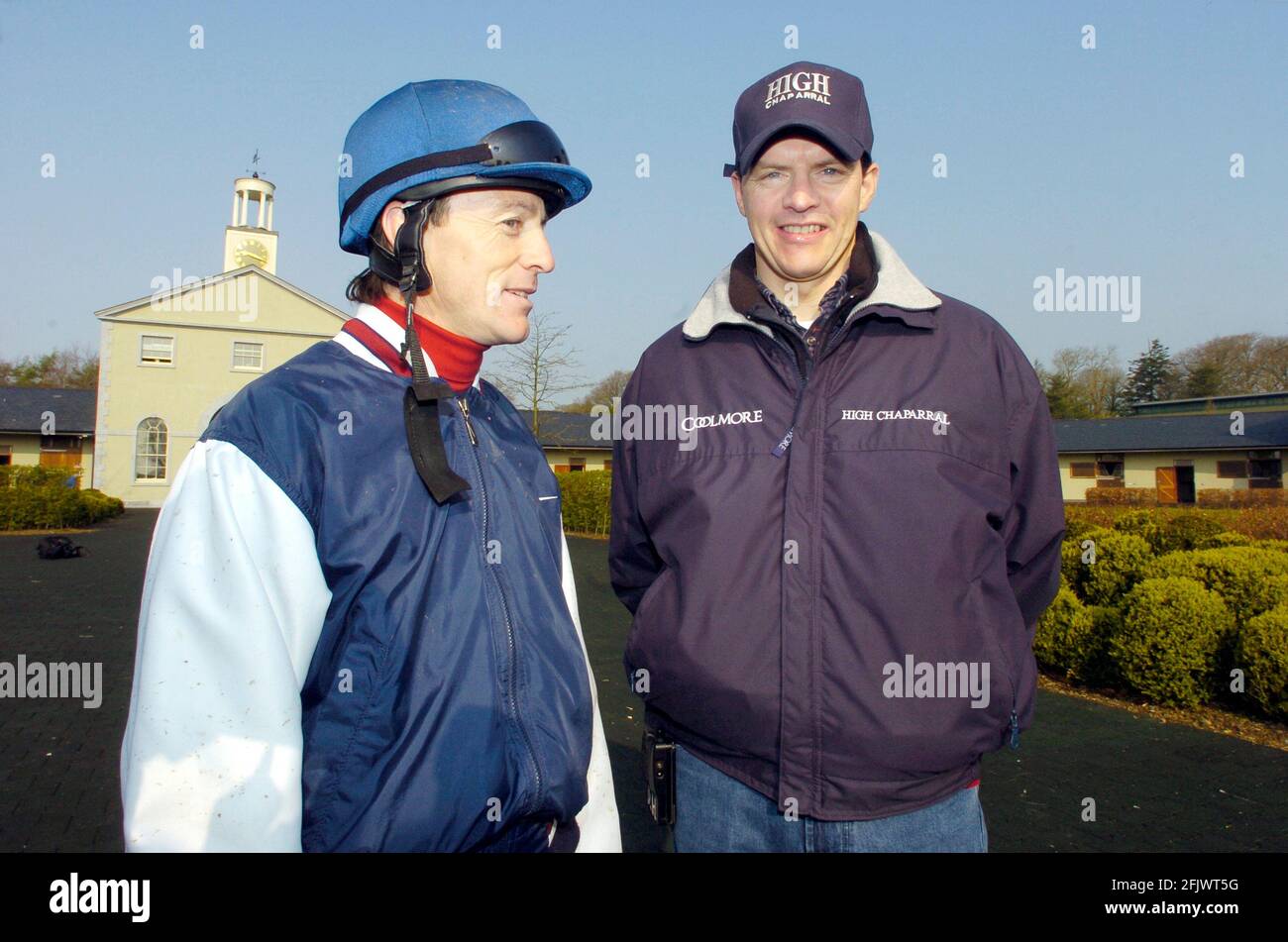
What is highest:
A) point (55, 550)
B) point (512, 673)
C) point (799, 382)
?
point (799, 382)

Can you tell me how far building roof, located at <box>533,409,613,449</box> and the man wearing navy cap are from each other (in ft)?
136

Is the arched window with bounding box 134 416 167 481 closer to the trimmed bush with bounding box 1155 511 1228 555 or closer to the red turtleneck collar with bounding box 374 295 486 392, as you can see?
the trimmed bush with bounding box 1155 511 1228 555

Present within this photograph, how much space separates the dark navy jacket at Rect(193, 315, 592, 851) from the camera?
1.60 metres

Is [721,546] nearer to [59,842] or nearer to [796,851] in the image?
[796,851]

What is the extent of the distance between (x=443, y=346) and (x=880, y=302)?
3.85 feet

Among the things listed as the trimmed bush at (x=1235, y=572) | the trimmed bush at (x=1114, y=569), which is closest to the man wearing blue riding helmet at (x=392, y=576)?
the trimmed bush at (x=1235, y=572)

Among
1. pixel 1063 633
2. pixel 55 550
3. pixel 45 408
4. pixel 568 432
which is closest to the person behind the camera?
pixel 1063 633

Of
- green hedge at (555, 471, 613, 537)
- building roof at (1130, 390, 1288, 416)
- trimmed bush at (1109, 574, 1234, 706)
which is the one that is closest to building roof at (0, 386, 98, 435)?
green hedge at (555, 471, 613, 537)

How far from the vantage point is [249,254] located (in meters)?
41.6

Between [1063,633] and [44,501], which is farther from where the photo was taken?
[44,501]

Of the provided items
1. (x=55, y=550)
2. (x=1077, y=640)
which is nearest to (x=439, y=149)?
(x=1077, y=640)

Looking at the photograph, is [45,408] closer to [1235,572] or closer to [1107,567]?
[1107,567]
